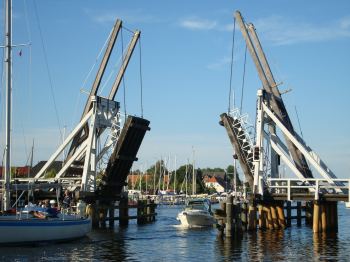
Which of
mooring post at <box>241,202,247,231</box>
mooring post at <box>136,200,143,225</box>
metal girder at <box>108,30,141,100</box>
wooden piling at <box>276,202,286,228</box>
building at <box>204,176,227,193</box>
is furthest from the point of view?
building at <box>204,176,227,193</box>

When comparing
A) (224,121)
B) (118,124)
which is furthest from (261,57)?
(118,124)

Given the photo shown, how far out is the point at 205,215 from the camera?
4353cm

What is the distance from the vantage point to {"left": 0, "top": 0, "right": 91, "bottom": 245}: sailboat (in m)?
27.8

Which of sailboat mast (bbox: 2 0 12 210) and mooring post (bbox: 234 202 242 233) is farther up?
sailboat mast (bbox: 2 0 12 210)

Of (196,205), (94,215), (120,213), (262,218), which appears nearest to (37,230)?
(94,215)

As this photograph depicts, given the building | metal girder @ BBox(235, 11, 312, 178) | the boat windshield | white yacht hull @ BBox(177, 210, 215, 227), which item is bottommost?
white yacht hull @ BBox(177, 210, 215, 227)

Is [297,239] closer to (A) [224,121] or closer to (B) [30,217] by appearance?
(A) [224,121]

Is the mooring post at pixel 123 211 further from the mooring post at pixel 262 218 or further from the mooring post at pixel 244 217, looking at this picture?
the mooring post at pixel 262 218

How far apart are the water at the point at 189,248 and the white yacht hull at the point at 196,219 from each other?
3796mm

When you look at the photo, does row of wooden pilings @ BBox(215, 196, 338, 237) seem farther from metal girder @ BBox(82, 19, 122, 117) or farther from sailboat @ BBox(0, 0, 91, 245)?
metal girder @ BBox(82, 19, 122, 117)

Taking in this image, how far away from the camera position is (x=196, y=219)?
42.8 metres

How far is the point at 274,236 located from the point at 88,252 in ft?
38.8

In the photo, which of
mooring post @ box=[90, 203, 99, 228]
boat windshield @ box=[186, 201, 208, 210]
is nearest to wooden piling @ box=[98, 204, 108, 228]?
mooring post @ box=[90, 203, 99, 228]

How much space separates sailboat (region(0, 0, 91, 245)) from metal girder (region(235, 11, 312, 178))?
13809mm
